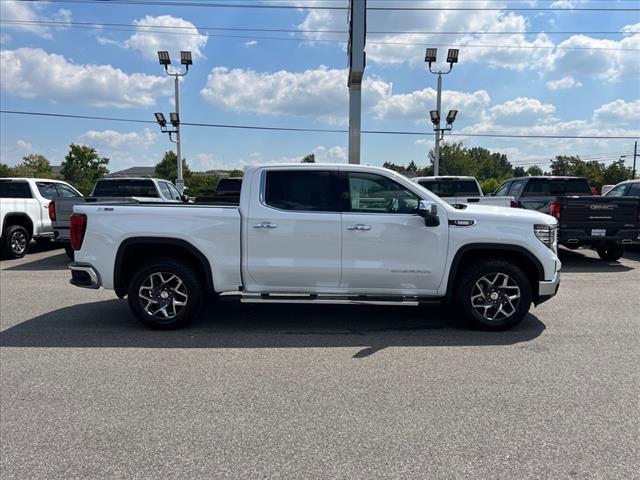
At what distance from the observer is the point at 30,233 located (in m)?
12.2

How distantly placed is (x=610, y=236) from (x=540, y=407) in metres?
7.64

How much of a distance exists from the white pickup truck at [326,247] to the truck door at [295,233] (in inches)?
0.5

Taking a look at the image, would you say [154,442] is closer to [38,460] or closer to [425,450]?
[38,460]

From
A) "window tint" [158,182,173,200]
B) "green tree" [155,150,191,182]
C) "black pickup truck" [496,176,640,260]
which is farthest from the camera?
"green tree" [155,150,191,182]

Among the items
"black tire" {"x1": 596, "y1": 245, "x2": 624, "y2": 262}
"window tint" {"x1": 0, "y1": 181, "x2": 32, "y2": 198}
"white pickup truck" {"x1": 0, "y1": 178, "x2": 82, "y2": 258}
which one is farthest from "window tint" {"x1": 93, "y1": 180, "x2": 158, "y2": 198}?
"black tire" {"x1": 596, "y1": 245, "x2": 624, "y2": 262}

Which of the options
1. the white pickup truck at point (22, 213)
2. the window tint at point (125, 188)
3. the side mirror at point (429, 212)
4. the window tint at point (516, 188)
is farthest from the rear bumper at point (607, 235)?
the white pickup truck at point (22, 213)

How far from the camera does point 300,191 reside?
575cm

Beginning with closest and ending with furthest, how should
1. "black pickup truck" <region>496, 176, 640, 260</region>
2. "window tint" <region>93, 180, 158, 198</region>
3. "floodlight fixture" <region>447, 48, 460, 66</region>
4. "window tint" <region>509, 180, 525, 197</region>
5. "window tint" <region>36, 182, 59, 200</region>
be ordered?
"black pickup truck" <region>496, 176, 640, 260</region> → "window tint" <region>36, 182, 59, 200</region> → "window tint" <region>93, 180, 158, 198</region> → "window tint" <region>509, 180, 525, 197</region> → "floodlight fixture" <region>447, 48, 460, 66</region>

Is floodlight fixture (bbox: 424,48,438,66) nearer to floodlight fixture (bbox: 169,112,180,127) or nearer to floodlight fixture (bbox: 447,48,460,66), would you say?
floodlight fixture (bbox: 447,48,460,66)

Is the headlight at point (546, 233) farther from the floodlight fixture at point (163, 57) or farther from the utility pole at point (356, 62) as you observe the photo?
the floodlight fixture at point (163, 57)

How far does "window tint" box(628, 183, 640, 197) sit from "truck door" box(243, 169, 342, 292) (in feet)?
34.4

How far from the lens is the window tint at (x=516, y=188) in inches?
525

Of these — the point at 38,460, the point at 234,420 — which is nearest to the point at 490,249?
the point at 234,420

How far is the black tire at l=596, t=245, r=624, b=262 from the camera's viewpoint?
11.1m
